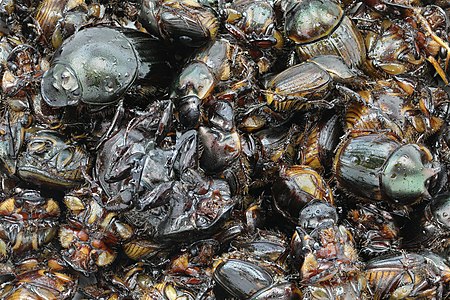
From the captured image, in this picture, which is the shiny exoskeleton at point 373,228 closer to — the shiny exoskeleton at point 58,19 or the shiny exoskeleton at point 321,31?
the shiny exoskeleton at point 321,31

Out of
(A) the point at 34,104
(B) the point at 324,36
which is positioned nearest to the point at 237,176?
(B) the point at 324,36

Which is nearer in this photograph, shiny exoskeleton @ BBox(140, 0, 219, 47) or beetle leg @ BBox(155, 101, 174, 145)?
beetle leg @ BBox(155, 101, 174, 145)

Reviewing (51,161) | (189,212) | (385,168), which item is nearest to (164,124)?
(189,212)

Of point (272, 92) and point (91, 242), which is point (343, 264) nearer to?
point (272, 92)

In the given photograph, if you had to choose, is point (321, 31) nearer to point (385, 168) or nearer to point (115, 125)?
point (385, 168)

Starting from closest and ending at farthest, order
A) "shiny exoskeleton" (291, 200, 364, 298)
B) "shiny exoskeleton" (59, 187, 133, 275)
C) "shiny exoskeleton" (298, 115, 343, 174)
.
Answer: "shiny exoskeleton" (291, 200, 364, 298) < "shiny exoskeleton" (59, 187, 133, 275) < "shiny exoskeleton" (298, 115, 343, 174)

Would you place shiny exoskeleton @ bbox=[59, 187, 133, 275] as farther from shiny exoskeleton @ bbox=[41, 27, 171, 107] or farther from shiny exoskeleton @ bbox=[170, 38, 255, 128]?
shiny exoskeleton @ bbox=[170, 38, 255, 128]

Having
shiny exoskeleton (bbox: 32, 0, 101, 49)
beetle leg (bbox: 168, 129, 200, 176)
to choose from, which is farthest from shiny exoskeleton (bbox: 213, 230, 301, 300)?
shiny exoskeleton (bbox: 32, 0, 101, 49)
